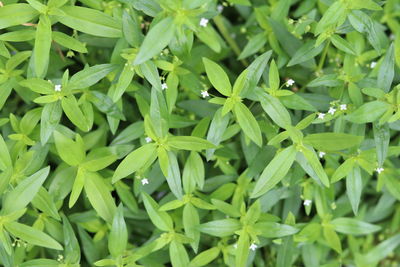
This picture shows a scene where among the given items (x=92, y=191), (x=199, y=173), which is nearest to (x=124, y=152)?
(x=92, y=191)

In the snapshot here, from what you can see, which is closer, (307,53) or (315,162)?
(315,162)

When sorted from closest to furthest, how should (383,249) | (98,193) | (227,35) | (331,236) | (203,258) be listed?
(98,193) → (203,258) → (331,236) → (227,35) → (383,249)

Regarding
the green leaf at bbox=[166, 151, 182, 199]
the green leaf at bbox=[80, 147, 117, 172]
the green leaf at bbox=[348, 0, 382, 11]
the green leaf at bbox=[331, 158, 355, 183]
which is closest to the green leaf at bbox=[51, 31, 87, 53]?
the green leaf at bbox=[80, 147, 117, 172]

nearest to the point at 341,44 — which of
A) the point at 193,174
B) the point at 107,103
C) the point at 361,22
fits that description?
the point at 361,22

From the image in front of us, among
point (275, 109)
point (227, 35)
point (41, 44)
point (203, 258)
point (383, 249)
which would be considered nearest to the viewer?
point (41, 44)

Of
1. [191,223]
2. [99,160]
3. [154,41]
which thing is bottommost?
[191,223]

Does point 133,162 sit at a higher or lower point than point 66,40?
lower

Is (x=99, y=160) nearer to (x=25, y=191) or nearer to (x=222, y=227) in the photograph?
(x=25, y=191)
